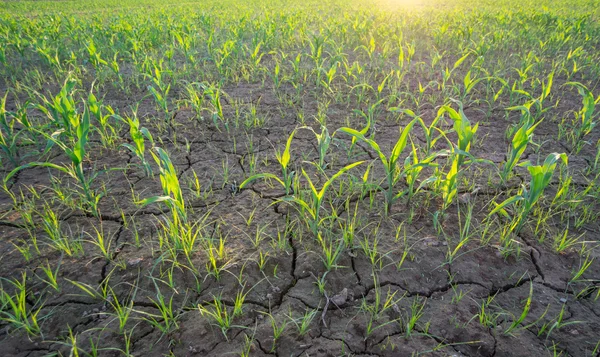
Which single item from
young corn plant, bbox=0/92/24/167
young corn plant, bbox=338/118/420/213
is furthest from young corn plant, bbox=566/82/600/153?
young corn plant, bbox=0/92/24/167

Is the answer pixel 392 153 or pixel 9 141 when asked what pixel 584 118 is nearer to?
pixel 392 153

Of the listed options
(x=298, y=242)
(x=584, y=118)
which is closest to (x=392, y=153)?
(x=298, y=242)

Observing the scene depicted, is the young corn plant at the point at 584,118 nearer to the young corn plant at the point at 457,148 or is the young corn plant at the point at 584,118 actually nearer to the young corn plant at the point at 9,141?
the young corn plant at the point at 457,148

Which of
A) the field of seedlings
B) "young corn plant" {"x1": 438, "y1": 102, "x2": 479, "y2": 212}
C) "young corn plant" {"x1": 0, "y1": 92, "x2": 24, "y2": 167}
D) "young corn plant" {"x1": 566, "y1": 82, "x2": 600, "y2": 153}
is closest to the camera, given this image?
the field of seedlings

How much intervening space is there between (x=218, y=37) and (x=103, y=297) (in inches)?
180

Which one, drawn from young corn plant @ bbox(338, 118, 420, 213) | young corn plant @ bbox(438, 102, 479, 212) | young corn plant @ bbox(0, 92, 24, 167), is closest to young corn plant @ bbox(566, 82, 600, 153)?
young corn plant @ bbox(438, 102, 479, 212)

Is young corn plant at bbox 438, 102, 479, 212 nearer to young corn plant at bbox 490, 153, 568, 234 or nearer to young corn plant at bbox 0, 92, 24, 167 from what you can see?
young corn plant at bbox 490, 153, 568, 234

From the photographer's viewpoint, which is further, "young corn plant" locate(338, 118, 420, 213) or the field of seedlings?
"young corn plant" locate(338, 118, 420, 213)

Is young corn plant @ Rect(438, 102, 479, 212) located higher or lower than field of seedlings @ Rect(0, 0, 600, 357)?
higher

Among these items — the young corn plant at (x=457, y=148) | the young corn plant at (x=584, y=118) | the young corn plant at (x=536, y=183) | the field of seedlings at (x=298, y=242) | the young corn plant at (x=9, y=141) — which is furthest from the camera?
the young corn plant at (x=584, y=118)

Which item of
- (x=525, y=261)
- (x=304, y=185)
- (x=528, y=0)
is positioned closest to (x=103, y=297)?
(x=304, y=185)

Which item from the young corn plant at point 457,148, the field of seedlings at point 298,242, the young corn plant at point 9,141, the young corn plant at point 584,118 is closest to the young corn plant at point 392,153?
the field of seedlings at point 298,242

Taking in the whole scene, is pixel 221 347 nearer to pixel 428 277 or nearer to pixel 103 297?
pixel 103 297

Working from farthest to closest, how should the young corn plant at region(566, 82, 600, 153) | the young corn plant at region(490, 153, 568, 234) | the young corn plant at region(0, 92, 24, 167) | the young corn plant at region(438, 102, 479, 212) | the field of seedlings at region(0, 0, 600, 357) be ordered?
1. the young corn plant at region(566, 82, 600, 153)
2. the young corn plant at region(0, 92, 24, 167)
3. the young corn plant at region(438, 102, 479, 212)
4. the young corn plant at region(490, 153, 568, 234)
5. the field of seedlings at region(0, 0, 600, 357)
